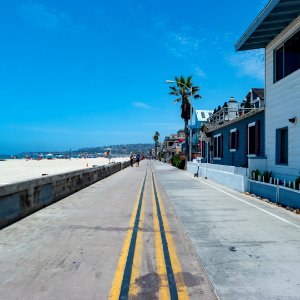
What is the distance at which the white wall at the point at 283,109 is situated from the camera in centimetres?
1395

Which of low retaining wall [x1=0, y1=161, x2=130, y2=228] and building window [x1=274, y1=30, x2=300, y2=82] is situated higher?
building window [x1=274, y1=30, x2=300, y2=82]

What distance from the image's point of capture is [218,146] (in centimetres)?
2984

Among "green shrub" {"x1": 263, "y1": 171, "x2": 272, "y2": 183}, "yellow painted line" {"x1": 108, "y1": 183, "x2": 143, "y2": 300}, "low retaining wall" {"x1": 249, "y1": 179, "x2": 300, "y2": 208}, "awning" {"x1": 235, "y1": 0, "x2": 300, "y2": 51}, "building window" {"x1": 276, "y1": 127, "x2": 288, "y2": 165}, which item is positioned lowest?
"yellow painted line" {"x1": 108, "y1": 183, "x2": 143, "y2": 300}

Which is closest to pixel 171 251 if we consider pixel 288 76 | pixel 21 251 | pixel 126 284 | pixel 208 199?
pixel 126 284

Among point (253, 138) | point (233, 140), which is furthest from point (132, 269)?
point (233, 140)

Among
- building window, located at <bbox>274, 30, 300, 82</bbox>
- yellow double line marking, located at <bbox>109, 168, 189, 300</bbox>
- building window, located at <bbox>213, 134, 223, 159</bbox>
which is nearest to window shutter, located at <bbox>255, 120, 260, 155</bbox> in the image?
building window, located at <bbox>274, 30, 300, 82</bbox>

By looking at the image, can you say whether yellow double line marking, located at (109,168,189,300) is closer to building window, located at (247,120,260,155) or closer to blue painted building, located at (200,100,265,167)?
building window, located at (247,120,260,155)

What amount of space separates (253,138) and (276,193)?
7947mm

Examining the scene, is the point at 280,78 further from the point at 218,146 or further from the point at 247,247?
the point at 218,146

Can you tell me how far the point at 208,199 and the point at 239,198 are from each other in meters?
1.31

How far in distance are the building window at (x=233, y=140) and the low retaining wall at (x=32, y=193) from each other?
10565 mm

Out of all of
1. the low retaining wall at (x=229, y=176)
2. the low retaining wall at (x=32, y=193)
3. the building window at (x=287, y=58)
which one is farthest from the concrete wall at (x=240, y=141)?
the low retaining wall at (x=32, y=193)

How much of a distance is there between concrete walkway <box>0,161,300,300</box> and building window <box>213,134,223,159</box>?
16.8m

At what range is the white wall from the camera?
45.8 ft
